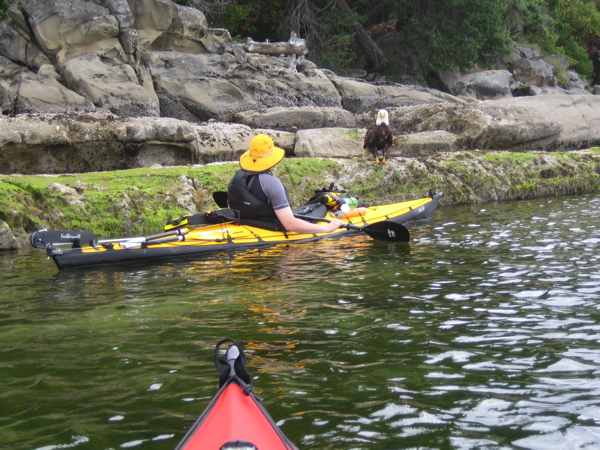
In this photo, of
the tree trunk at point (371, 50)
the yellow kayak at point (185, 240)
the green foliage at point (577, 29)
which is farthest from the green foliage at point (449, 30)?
the yellow kayak at point (185, 240)

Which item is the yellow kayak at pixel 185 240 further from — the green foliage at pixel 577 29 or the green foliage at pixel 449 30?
the green foliage at pixel 577 29

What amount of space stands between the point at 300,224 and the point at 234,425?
484 cm

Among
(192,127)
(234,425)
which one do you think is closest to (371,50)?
(192,127)

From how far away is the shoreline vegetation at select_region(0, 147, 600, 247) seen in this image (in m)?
8.05

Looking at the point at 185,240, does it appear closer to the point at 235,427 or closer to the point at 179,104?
the point at 235,427

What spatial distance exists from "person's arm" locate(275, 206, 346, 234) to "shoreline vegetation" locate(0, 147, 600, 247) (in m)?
2.58

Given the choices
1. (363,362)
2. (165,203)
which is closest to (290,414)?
(363,362)

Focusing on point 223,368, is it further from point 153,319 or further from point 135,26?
point 135,26

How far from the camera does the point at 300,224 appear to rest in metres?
6.76

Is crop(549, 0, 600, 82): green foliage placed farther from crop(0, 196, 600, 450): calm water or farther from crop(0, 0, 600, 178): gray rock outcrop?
crop(0, 196, 600, 450): calm water

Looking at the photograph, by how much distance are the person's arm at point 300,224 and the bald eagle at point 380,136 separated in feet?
11.9

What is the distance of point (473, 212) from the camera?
31.0 feet

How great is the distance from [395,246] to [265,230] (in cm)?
146

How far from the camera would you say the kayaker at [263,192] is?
654 cm
